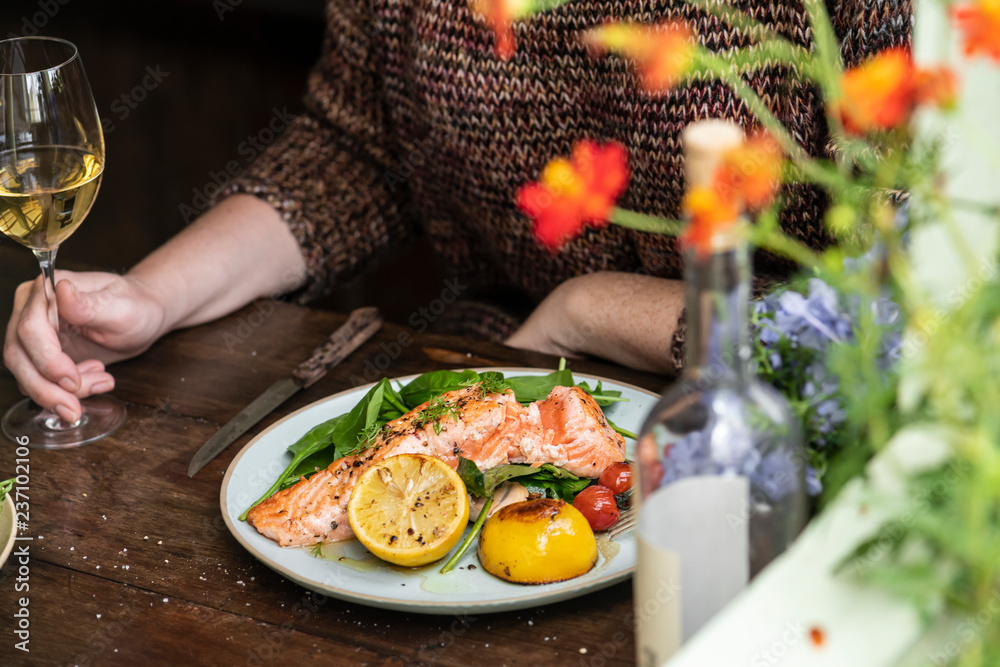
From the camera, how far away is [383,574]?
0.81 metres

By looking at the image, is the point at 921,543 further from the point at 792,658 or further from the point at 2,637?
the point at 2,637

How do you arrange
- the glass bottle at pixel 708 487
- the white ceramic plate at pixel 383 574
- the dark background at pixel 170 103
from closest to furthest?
the glass bottle at pixel 708 487, the white ceramic plate at pixel 383 574, the dark background at pixel 170 103

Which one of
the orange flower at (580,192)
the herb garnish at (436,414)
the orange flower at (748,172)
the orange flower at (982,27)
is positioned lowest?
the herb garnish at (436,414)

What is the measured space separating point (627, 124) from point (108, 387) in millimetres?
727

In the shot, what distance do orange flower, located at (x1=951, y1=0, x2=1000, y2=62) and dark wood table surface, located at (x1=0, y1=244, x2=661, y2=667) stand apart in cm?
52

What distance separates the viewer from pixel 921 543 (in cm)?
42

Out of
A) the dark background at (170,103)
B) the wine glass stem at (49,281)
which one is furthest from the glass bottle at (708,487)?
the dark background at (170,103)

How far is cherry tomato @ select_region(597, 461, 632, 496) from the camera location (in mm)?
890

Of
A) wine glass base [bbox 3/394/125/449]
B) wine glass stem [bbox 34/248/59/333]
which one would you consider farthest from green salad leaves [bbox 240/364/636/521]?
wine glass stem [bbox 34/248/59/333]

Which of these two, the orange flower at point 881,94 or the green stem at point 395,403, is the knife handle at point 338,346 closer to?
the green stem at point 395,403

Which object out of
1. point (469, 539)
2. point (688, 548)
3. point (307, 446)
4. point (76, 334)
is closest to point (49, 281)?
point (76, 334)

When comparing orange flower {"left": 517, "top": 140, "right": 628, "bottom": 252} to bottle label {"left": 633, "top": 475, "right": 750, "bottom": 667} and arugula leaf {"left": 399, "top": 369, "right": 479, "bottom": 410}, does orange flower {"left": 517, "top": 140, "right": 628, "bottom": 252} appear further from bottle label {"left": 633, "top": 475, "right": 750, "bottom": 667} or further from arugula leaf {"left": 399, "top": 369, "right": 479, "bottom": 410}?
arugula leaf {"left": 399, "top": 369, "right": 479, "bottom": 410}

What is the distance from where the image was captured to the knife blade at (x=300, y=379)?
3.36 feet

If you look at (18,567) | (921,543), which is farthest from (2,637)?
(921,543)
